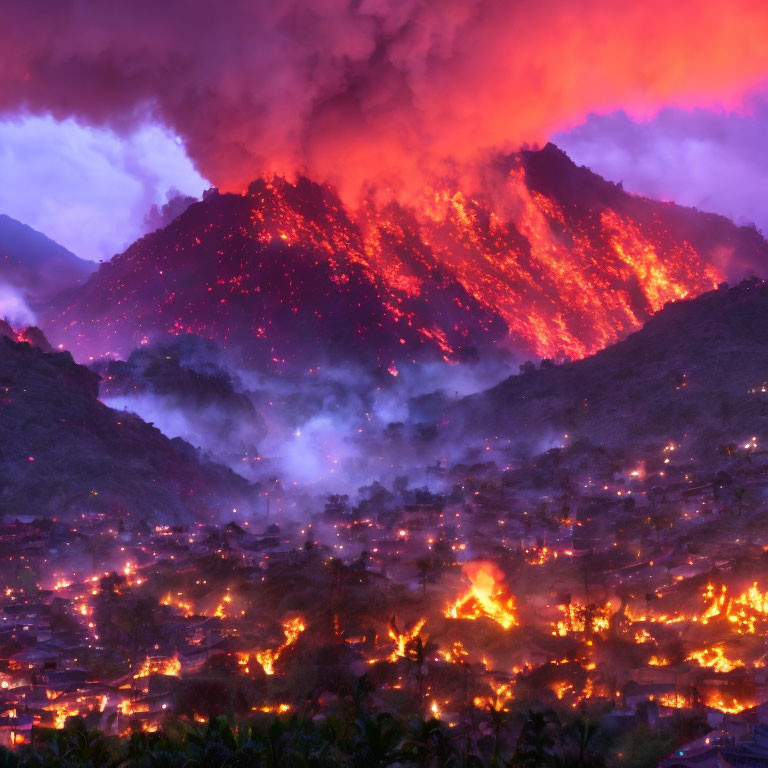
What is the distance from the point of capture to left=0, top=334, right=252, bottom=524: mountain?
9219 centimetres

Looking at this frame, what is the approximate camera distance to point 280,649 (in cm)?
5675

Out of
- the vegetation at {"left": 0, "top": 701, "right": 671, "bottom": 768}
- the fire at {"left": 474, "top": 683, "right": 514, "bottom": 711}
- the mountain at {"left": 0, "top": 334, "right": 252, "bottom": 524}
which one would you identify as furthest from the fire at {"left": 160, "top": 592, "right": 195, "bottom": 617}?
the vegetation at {"left": 0, "top": 701, "right": 671, "bottom": 768}

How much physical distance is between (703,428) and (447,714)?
60298mm

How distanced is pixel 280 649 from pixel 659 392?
2601 inches

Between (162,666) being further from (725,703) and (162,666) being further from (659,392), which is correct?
(659,392)

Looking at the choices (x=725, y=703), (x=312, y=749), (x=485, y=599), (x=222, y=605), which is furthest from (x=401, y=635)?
(x=312, y=749)

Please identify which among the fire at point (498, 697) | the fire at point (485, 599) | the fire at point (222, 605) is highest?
the fire at point (222, 605)

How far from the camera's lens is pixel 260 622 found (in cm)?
6244

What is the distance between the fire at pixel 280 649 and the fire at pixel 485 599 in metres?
10.4

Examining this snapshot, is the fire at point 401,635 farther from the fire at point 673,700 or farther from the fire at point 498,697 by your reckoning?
the fire at point 673,700

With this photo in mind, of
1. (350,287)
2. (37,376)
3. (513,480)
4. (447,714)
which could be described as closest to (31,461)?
(37,376)

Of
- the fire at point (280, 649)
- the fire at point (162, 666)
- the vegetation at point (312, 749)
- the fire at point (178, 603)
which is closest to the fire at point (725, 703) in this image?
the vegetation at point (312, 749)

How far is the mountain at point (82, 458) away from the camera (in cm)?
9219

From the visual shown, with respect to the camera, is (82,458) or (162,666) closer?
(162,666)
